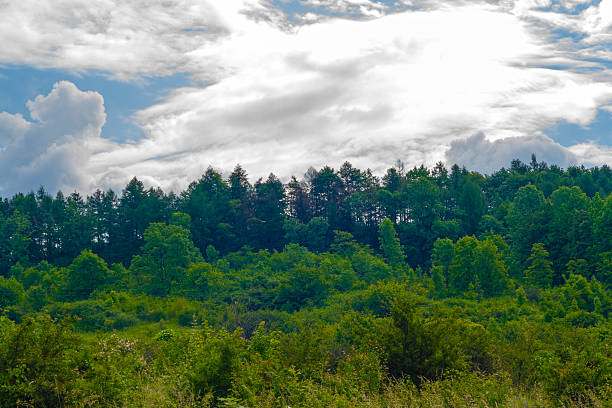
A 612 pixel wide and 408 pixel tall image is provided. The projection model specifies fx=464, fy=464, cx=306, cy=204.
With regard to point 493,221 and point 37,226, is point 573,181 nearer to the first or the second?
point 493,221

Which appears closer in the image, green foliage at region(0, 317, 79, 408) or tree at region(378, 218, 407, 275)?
green foliage at region(0, 317, 79, 408)

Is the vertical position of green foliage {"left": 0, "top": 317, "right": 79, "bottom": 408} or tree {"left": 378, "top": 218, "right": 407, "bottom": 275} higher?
green foliage {"left": 0, "top": 317, "right": 79, "bottom": 408}

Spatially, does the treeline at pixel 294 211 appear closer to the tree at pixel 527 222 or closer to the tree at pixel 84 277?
the tree at pixel 527 222

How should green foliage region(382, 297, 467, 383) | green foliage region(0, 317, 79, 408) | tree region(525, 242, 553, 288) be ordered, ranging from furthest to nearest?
tree region(525, 242, 553, 288)
green foliage region(382, 297, 467, 383)
green foliage region(0, 317, 79, 408)

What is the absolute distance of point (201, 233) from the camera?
A: 72.4 metres

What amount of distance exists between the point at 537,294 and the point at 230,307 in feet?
86.2

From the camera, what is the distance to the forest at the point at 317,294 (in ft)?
33.7

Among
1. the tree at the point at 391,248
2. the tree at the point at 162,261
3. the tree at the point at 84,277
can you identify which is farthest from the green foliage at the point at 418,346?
the tree at the point at 391,248

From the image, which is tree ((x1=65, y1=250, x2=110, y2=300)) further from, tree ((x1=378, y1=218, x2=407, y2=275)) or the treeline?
tree ((x1=378, y1=218, x2=407, y2=275))

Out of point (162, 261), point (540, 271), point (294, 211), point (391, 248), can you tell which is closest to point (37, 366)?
point (540, 271)

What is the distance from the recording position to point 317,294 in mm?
43000

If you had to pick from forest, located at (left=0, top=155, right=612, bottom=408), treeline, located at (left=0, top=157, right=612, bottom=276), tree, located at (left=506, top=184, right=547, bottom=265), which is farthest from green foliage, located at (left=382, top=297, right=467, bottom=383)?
treeline, located at (left=0, top=157, right=612, bottom=276)

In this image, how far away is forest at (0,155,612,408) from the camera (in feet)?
33.7

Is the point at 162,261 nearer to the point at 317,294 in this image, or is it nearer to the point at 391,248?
the point at 317,294
